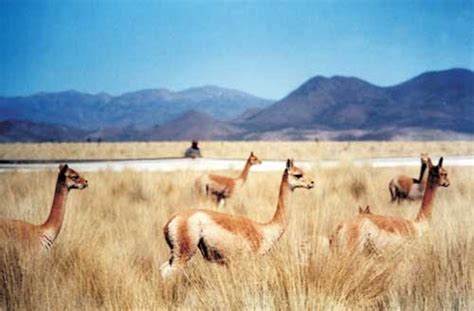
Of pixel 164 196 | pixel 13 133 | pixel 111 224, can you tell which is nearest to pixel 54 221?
pixel 111 224

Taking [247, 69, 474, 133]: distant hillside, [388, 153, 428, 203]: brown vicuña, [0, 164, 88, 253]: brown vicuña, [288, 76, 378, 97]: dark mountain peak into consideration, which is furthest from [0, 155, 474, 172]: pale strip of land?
[288, 76, 378, 97]: dark mountain peak

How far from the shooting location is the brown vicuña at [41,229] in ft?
18.4

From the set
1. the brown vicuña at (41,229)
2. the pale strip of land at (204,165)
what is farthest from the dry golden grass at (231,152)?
the brown vicuña at (41,229)

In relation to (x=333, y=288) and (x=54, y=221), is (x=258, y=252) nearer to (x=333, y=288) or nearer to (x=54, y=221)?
(x=333, y=288)

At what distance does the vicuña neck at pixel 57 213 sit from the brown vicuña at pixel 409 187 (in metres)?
6.54

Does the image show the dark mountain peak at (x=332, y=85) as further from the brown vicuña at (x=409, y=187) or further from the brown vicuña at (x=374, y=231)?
the brown vicuña at (x=374, y=231)

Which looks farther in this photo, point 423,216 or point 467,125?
point 467,125

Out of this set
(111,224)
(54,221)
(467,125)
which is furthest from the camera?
(467,125)

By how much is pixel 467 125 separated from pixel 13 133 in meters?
83.5

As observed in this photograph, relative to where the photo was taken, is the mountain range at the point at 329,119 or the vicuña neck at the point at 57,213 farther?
the mountain range at the point at 329,119

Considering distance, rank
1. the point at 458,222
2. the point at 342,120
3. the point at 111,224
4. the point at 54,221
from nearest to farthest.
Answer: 1. the point at 54,221
2. the point at 458,222
3. the point at 111,224
4. the point at 342,120

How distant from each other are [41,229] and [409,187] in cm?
706

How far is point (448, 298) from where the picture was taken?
15.3 feet

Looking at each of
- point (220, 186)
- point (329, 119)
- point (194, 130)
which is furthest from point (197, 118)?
point (220, 186)
